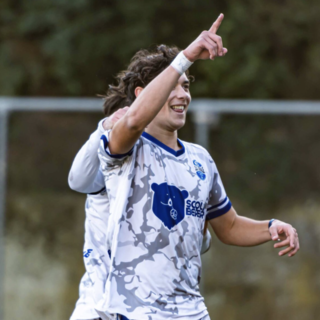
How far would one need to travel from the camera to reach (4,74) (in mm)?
8844

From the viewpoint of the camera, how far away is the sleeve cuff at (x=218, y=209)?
10.9 feet

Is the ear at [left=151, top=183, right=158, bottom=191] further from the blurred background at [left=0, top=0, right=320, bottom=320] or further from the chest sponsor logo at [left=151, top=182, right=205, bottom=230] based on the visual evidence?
the blurred background at [left=0, top=0, right=320, bottom=320]

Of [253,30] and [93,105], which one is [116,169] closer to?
[93,105]

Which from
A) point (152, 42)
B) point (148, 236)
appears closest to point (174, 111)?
point (148, 236)

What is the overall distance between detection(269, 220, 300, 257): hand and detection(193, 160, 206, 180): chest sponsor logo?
Answer: 47cm

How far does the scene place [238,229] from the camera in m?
3.40

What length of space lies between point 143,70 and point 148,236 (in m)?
0.97

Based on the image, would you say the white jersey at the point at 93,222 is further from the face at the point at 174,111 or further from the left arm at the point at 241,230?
the left arm at the point at 241,230

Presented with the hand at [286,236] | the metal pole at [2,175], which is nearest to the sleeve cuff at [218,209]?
the hand at [286,236]

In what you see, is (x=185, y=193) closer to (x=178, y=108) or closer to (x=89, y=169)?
(x=178, y=108)

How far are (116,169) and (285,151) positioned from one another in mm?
3465

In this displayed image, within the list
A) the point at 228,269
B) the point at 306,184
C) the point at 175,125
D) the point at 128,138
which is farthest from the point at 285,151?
the point at 128,138

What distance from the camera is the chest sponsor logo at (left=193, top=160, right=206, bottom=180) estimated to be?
2998 mm

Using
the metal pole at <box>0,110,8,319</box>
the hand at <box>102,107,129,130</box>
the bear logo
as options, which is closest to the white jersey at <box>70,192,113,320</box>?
the hand at <box>102,107,129,130</box>
